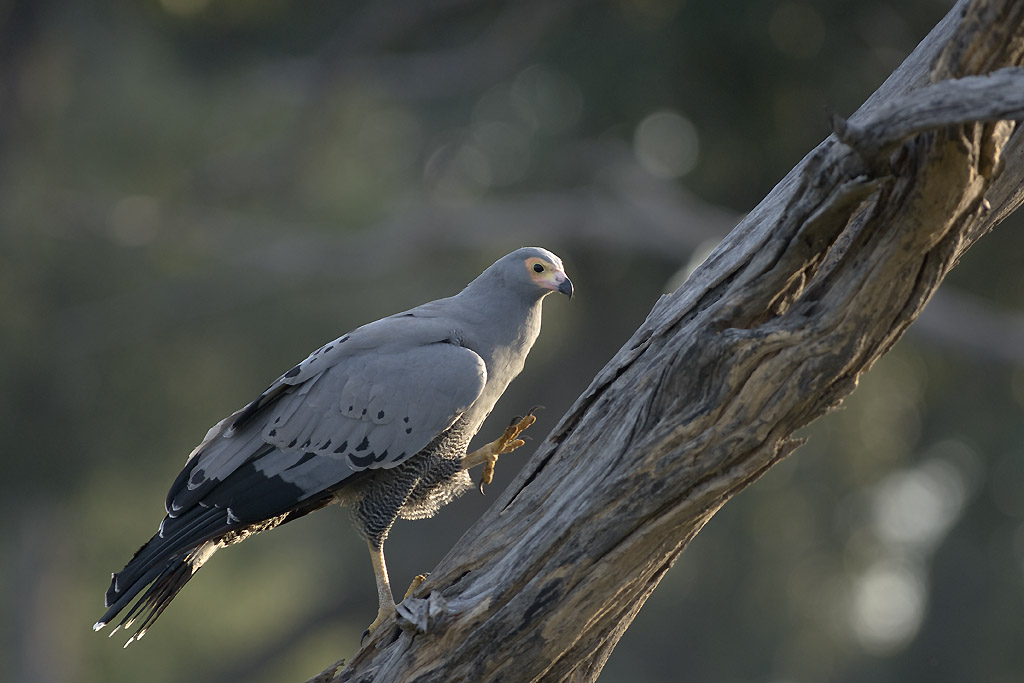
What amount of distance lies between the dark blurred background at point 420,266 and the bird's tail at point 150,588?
266 inches

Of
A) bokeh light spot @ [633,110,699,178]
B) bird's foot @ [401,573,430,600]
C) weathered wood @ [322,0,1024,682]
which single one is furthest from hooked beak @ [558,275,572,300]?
bokeh light spot @ [633,110,699,178]

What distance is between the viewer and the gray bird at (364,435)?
3.89 metres

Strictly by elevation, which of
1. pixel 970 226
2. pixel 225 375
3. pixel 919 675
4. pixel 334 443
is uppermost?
pixel 970 226

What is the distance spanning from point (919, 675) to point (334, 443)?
1304 centimetres

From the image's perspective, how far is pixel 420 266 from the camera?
14.1 m

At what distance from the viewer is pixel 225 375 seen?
43.8 ft

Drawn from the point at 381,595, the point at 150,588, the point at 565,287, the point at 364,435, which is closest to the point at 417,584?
the point at 381,595

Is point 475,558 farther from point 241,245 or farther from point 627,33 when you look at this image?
point 241,245

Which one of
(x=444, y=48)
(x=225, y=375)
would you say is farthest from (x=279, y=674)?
(x=444, y=48)

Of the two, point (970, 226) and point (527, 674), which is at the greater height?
point (970, 226)

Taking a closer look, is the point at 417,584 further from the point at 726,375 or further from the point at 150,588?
the point at 726,375

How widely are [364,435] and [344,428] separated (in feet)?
0.26

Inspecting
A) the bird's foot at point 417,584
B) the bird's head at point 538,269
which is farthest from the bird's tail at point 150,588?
the bird's head at point 538,269

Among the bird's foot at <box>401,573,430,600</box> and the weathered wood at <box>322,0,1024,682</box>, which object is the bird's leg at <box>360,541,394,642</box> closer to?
the bird's foot at <box>401,573,430,600</box>
